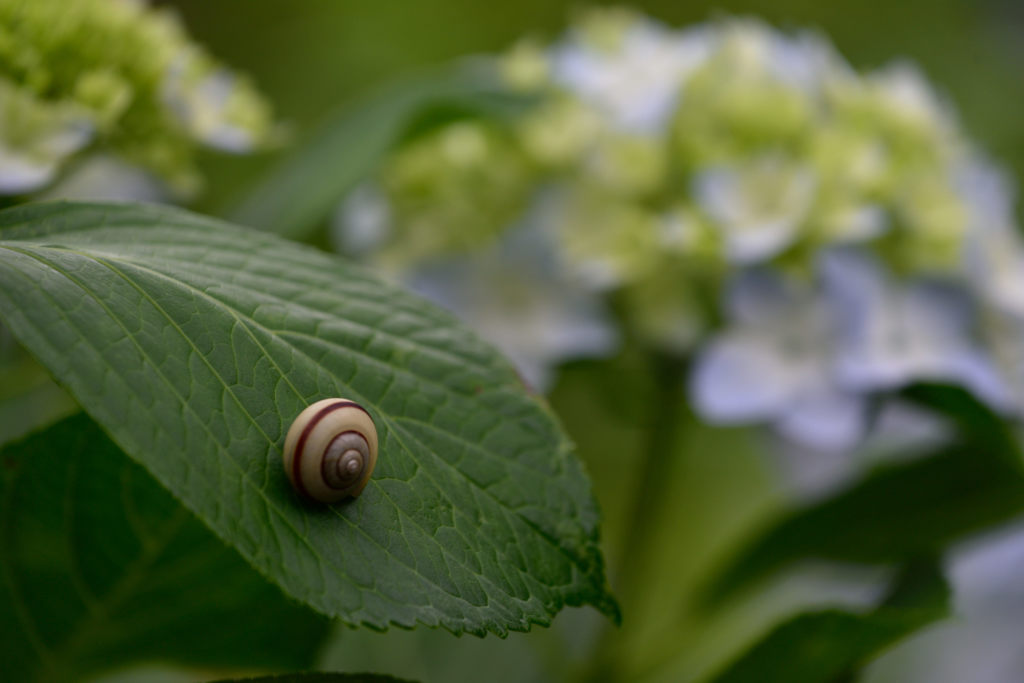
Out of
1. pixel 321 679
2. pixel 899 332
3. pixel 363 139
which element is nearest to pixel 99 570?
pixel 321 679

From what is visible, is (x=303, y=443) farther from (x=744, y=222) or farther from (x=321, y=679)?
(x=744, y=222)

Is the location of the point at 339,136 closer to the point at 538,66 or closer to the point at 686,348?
the point at 538,66

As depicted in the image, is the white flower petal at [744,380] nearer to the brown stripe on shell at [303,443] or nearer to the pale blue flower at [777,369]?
the pale blue flower at [777,369]

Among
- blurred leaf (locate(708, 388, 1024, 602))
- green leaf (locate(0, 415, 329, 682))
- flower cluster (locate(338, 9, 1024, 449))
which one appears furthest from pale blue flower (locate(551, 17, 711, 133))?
green leaf (locate(0, 415, 329, 682))

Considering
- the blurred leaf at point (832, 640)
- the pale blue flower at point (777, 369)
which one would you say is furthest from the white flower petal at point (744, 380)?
the blurred leaf at point (832, 640)

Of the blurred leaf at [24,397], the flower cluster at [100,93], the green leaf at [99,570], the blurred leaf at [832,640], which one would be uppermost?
the flower cluster at [100,93]

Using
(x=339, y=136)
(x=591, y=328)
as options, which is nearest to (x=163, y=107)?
(x=339, y=136)

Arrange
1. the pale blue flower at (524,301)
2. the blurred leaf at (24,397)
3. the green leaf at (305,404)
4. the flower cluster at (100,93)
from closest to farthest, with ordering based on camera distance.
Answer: the green leaf at (305,404), the flower cluster at (100,93), the blurred leaf at (24,397), the pale blue flower at (524,301)
